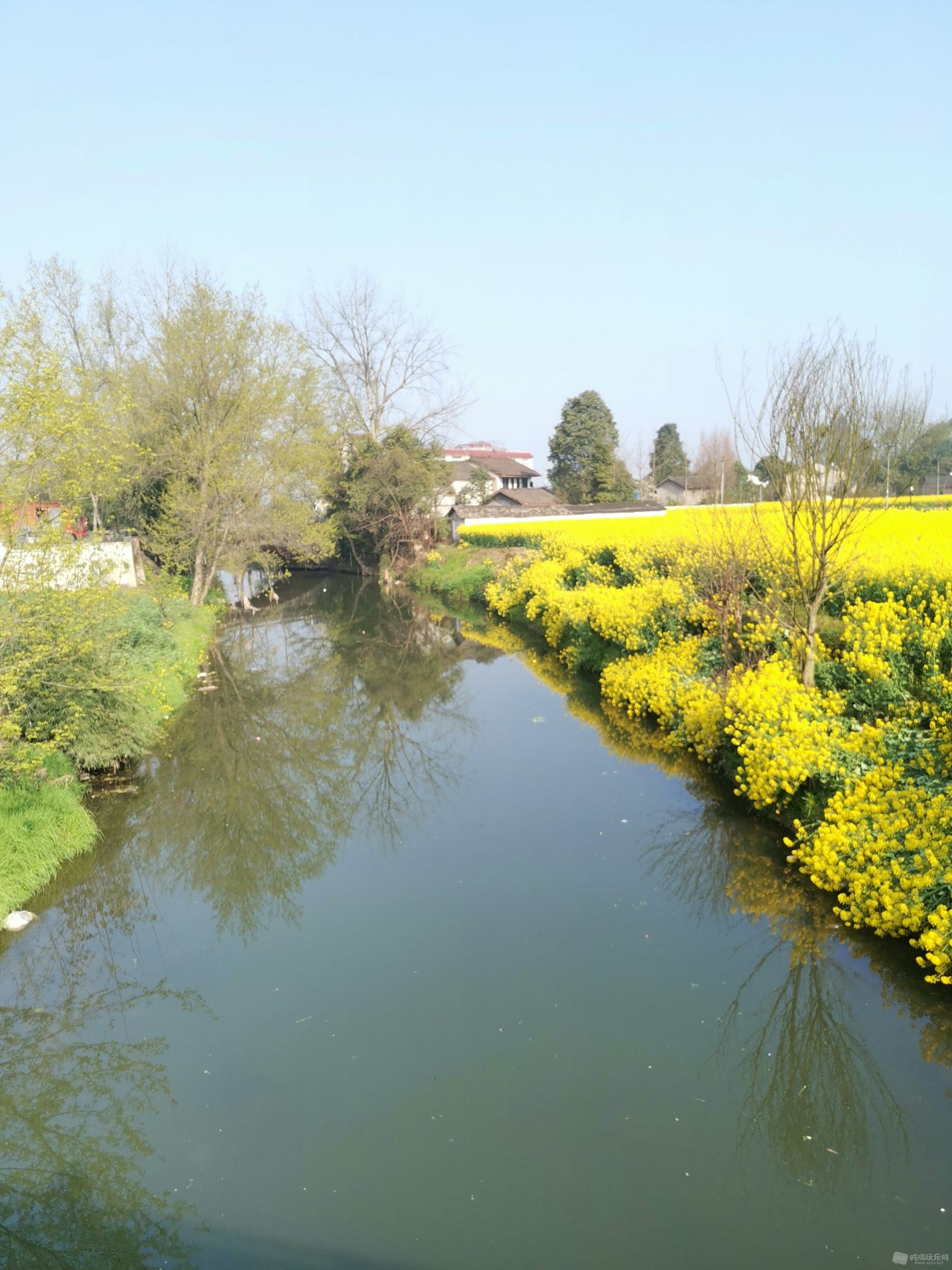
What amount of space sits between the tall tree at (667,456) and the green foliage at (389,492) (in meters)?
37.3

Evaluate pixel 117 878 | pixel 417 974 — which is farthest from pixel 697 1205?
pixel 117 878

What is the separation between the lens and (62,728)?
920cm

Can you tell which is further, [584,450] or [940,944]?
[584,450]

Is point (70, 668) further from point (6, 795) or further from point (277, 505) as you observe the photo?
point (277, 505)

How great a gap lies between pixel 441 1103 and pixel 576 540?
72.5ft

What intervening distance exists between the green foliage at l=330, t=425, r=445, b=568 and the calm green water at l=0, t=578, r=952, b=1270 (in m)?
26.4

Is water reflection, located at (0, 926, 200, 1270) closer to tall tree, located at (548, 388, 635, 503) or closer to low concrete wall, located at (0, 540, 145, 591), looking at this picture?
low concrete wall, located at (0, 540, 145, 591)

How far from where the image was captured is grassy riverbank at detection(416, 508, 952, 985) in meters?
6.97

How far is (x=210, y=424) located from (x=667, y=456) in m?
59.9

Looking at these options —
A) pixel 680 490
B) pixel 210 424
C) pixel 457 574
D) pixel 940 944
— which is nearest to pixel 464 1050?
pixel 940 944

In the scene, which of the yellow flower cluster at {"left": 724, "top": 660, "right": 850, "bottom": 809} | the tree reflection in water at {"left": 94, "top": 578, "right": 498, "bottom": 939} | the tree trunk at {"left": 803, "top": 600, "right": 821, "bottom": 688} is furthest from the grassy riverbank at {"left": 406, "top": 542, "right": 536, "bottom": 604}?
the yellow flower cluster at {"left": 724, "top": 660, "right": 850, "bottom": 809}

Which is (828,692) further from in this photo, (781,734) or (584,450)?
(584,450)

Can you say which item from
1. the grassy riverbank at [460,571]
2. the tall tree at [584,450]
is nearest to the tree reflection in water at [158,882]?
the grassy riverbank at [460,571]

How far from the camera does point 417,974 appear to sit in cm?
705
